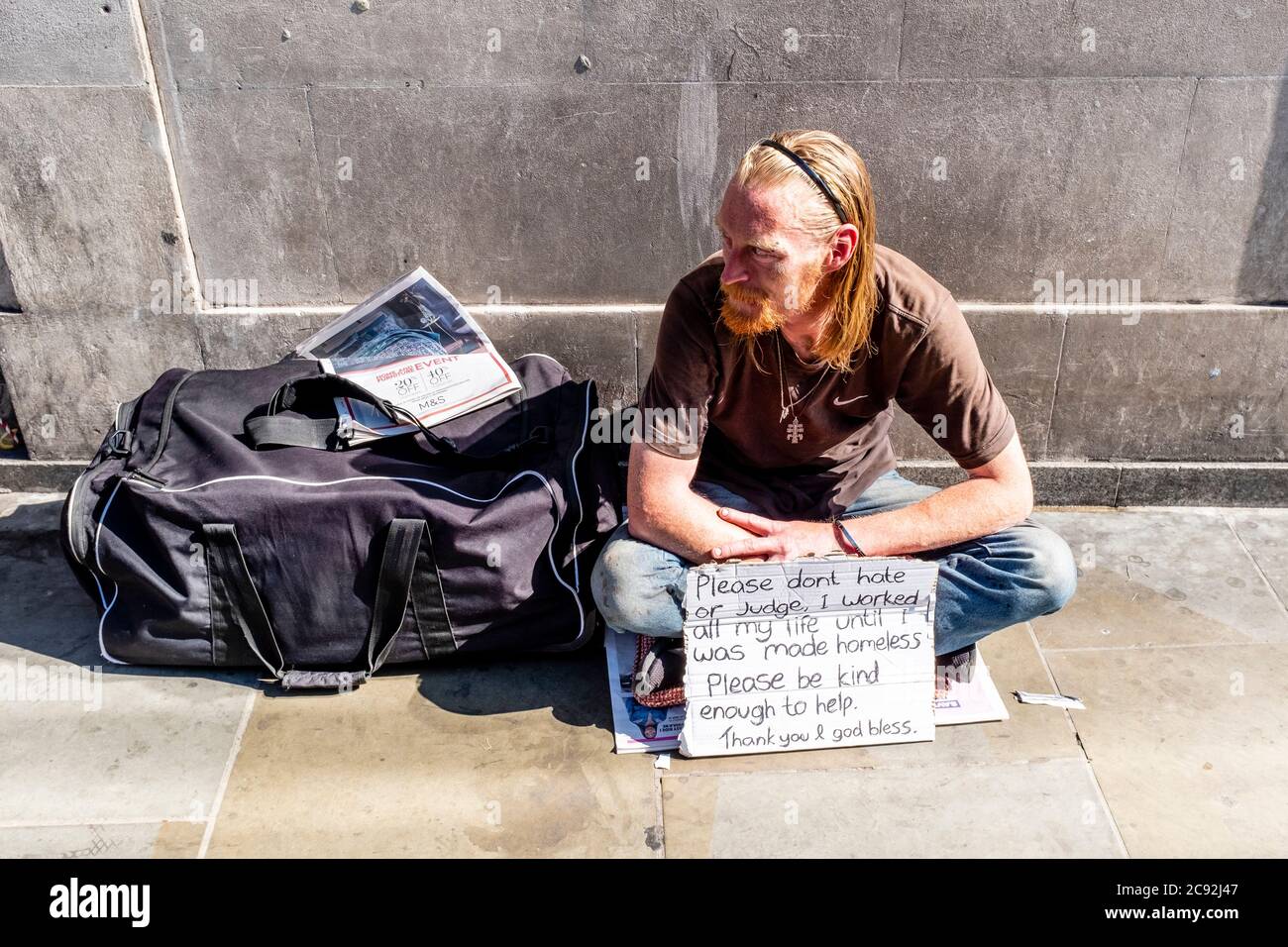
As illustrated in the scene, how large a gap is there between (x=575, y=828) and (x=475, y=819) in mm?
243

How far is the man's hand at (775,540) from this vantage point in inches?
105

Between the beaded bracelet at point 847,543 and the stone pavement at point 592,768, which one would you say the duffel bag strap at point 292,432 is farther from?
the beaded bracelet at point 847,543

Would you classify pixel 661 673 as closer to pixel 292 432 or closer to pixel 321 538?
pixel 321 538

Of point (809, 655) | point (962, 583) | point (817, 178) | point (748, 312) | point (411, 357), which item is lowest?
point (809, 655)

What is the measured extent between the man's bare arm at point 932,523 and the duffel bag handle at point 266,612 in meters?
0.83

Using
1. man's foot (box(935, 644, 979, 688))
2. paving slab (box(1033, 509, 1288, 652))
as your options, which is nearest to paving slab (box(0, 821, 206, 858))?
man's foot (box(935, 644, 979, 688))

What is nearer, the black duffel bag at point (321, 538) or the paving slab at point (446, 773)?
the paving slab at point (446, 773)

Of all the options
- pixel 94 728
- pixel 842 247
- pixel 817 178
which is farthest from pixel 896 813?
pixel 94 728

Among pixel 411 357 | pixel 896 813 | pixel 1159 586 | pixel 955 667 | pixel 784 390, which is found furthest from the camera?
pixel 1159 586

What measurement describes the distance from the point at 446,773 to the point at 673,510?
2.88 feet

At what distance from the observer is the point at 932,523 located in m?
2.70

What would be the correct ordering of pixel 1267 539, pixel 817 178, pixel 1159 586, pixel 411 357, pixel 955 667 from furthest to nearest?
pixel 1267 539 → pixel 1159 586 → pixel 411 357 → pixel 955 667 → pixel 817 178

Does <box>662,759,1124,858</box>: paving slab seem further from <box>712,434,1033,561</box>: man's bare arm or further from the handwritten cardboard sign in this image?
<box>712,434,1033,561</box>: man's bare arm

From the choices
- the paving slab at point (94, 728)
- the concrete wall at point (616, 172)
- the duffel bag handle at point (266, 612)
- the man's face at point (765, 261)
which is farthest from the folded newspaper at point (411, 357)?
the man's face at point (765, 261)
